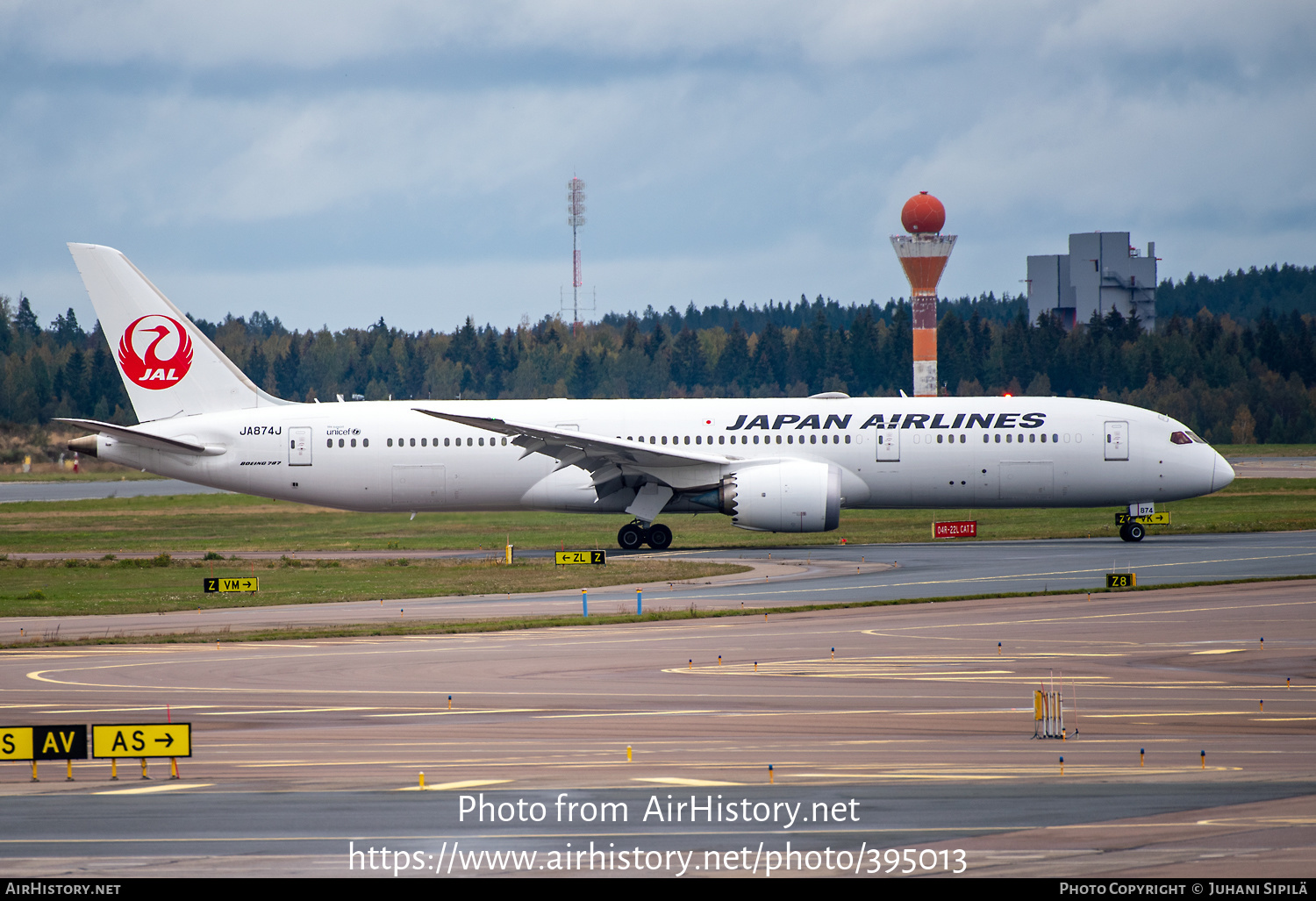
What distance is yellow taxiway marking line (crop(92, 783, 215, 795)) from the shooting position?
13469mm

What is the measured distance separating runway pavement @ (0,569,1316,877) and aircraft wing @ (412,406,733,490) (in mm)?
Answer: 12544

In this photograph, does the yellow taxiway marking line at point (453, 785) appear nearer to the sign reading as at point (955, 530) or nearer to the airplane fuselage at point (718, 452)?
the airplane fuselage at point (718, 452)

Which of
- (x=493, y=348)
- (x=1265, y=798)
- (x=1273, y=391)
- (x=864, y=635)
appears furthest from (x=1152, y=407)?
(x=1265, y=798)

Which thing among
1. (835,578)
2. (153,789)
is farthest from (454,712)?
(835,578)

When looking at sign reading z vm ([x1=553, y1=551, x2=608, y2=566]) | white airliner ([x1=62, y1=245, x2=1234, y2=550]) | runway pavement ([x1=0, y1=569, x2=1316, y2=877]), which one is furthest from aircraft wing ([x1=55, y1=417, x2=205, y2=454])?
runway pavement ([x1=0, y1=569, x2=1316, y2=877])

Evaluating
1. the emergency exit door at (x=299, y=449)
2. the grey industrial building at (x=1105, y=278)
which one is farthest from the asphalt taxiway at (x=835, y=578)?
the grey industrial building at (x=1105, y=278)

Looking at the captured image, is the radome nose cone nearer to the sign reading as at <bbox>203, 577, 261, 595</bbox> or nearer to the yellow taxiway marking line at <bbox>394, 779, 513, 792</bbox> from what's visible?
the sign reading as at <bbox>203, 577, 261, 595</bbox>

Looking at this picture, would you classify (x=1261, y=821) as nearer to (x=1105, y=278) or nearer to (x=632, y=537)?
(x=632, y=537)

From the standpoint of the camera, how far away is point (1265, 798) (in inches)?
478

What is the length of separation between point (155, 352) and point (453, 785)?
3083 centimetres

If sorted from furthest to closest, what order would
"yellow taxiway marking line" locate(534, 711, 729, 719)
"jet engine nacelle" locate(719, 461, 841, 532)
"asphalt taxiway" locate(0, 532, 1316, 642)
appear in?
1. "jet engine nacelle" locate(719, 461, 841, 532)
2. "asphalt taxiway" locate(0, 532, 1316, 642)
3. "yellow taxiway marking line" locate(534, 711, 729, 719)

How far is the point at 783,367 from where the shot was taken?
17825cm
